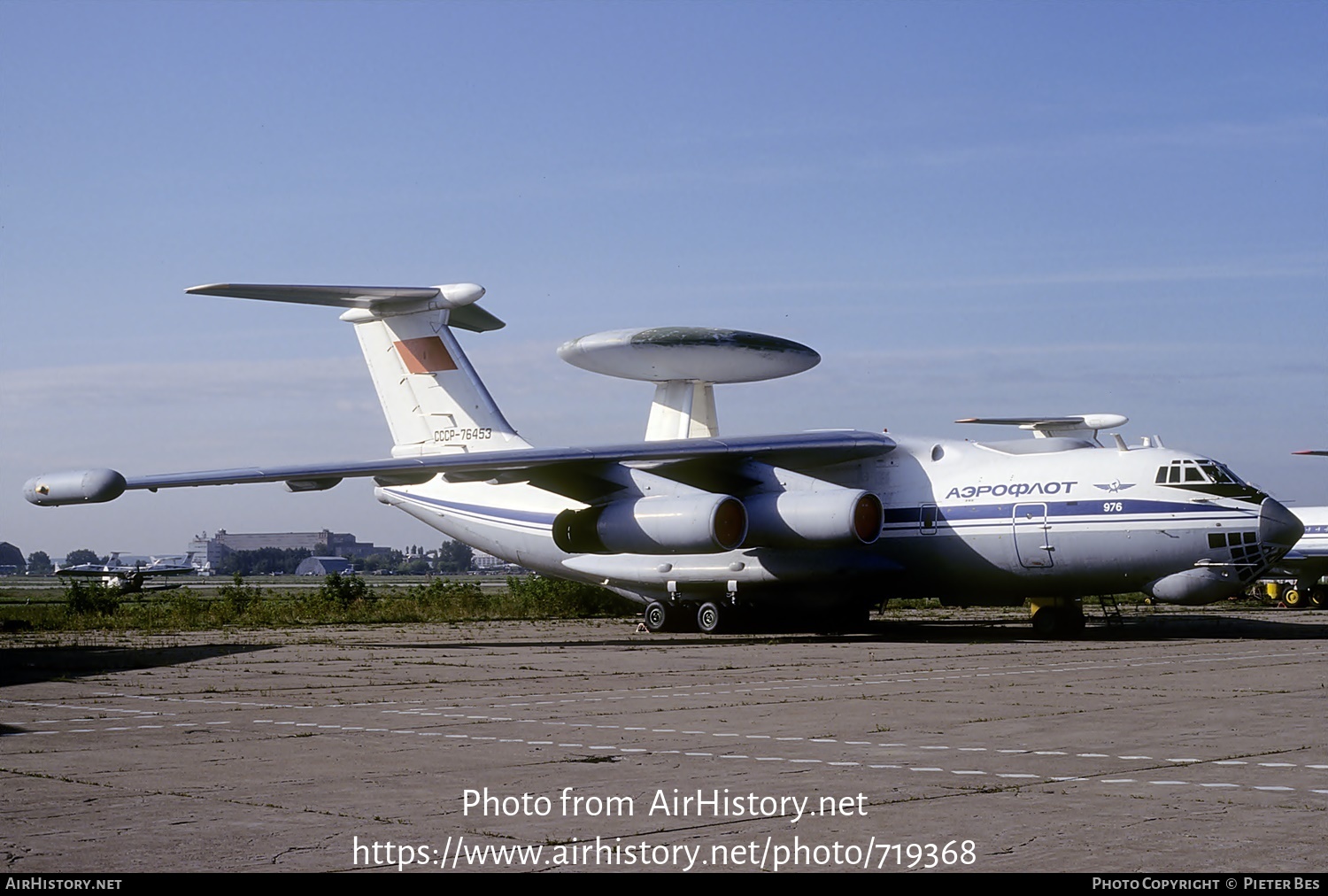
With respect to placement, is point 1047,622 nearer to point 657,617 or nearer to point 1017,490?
point 1017,490

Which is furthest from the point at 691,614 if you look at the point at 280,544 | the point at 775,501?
the point at 280,544

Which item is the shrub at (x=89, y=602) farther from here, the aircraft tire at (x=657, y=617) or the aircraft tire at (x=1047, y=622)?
the aircraft tire at (x=1047, y=622)

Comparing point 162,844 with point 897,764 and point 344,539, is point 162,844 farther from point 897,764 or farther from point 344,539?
point 344,539

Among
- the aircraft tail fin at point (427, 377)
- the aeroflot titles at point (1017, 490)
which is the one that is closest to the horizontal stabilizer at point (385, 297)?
the aircraft tail fin at point (427, 377)

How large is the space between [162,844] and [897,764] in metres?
3.89

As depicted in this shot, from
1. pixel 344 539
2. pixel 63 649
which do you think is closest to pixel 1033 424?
pixel 63 649

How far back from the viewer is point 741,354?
76.4ft

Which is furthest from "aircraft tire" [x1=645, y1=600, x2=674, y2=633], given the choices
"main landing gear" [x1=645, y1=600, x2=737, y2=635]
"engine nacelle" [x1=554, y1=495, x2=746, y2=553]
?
"engine nacelle" [x1=554, y1=495, x2=746, y2=553]

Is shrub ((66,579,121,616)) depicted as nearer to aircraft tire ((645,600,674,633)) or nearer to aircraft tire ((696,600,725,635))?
aircraft tire ((645,600,674,633))

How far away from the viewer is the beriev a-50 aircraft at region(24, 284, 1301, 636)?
61.6ft

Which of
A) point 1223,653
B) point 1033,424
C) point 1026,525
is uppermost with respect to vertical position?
point 1033,424

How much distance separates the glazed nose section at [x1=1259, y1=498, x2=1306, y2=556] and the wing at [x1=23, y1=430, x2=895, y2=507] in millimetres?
5400

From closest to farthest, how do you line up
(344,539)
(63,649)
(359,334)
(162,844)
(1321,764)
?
1. (162,844)
2. (1321,764)
3. (63,649)
4. (359,334)
5. (344,539)

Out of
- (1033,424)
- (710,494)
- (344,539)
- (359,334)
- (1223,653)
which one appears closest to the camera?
(1223,653)
